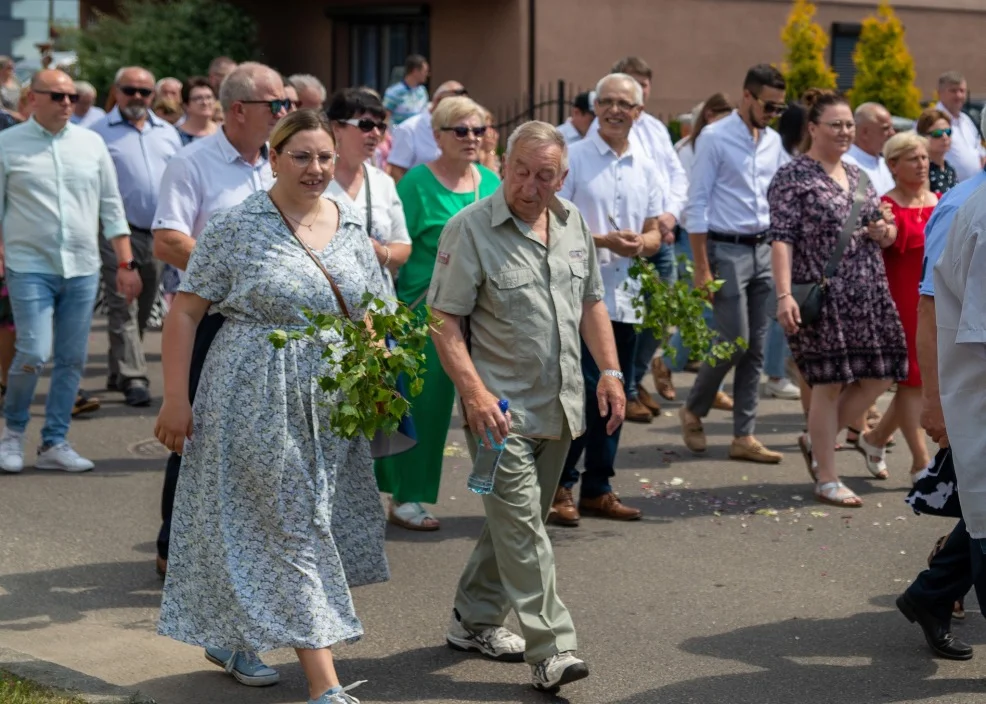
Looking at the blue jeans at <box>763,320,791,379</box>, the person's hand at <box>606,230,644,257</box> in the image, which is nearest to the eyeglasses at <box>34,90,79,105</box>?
the person's hand at <box>606,230,644,257</box>

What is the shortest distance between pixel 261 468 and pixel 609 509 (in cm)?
318

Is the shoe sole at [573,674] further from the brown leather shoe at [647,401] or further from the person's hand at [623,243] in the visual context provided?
the brown leather shoe at [647,401]

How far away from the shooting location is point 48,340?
28.7 feet

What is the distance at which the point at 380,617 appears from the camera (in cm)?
621

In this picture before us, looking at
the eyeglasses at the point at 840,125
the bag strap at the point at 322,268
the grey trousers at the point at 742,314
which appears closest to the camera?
the bag strap at the point at 322,268

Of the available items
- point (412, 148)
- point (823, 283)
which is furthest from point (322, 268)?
point (412, 148)

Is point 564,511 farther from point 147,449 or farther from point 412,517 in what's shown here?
point 147,449

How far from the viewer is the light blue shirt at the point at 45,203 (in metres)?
8.71

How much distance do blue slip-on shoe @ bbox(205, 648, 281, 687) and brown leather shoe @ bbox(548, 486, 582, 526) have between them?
251 cm

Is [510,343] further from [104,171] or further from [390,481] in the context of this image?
[104,171]

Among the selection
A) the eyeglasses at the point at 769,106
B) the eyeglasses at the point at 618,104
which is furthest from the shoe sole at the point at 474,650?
the eyeglasses at the point at 769,106

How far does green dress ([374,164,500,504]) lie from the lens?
24.8 feet

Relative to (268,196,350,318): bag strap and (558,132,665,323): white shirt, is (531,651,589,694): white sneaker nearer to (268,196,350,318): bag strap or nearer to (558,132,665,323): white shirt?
(268,196,350,318): bag strap

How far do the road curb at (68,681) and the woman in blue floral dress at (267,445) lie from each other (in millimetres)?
253
